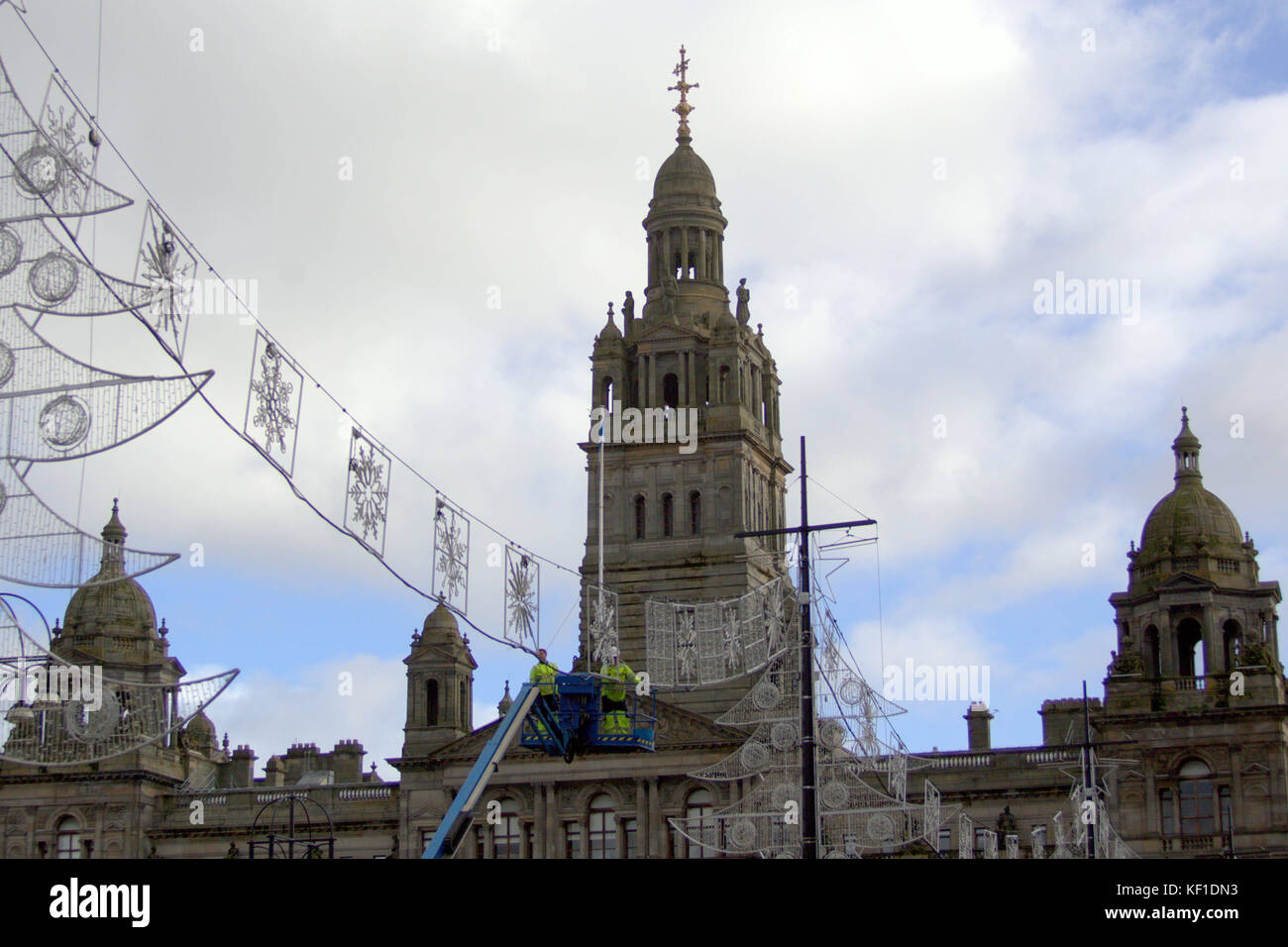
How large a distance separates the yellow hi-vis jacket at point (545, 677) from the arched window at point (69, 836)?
56.2 metres

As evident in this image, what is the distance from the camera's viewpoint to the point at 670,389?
10850cm

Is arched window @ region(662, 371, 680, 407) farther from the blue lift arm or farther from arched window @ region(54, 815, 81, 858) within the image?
the blue lift arm

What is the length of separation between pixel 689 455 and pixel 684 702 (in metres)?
12.2

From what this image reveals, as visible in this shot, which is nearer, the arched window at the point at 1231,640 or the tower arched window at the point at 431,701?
the arched window at the point at 1231,640

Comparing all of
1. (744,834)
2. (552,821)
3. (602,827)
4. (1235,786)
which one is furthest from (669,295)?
(1235,786)

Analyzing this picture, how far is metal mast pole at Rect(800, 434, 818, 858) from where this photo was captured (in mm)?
57500

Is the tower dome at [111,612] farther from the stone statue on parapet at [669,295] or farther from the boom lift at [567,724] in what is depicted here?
the boom lift at [567,724]

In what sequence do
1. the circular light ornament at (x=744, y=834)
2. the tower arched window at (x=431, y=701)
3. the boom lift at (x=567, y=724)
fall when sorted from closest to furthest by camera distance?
1. the boom lift at (x=567, y=724)
2. the circular light ornament at (x=744, y=834)
3. the tower arched window at (x=431, y=701)

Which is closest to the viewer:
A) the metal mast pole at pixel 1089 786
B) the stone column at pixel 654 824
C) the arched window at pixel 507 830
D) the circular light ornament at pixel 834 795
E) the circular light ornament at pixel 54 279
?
the circular light ornament at pixel 54 279

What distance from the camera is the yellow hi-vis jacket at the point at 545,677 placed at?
53469 millimetres

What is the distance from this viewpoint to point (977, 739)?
335 feet

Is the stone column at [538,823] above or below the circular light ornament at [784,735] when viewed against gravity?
below

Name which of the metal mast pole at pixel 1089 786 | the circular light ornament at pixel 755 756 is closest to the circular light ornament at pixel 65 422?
the metal mast pole at pixel 1089 786

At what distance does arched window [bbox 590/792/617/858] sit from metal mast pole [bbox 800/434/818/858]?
127ft
